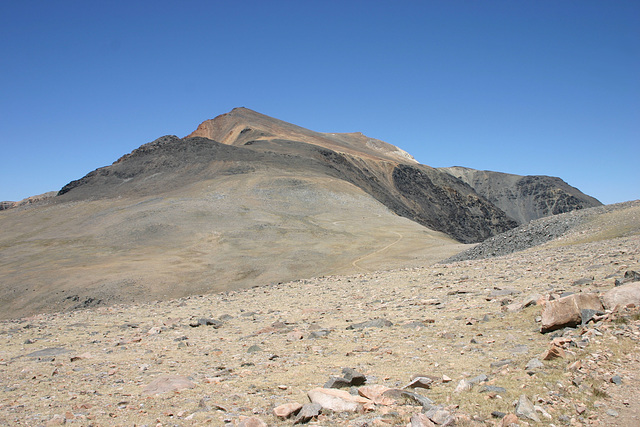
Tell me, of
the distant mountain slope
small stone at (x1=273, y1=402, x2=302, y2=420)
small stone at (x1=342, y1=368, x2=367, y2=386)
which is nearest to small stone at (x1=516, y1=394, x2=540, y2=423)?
small stone at (x1=342, y1=368, x2=367, y2=386)

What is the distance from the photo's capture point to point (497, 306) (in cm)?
1109

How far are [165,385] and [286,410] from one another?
2647 millimetres

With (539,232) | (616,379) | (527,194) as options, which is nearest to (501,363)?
(616,379)

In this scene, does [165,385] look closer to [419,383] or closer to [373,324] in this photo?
[419,383]

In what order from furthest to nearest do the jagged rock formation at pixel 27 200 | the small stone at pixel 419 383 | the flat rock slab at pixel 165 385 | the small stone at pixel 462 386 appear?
the jagged rock formation at pixel 27 200
the flat rock slab at pixel 165 385
the small stone at pixel 419 383
the small stone at pixel 462 386

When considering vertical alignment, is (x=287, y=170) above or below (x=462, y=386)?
above

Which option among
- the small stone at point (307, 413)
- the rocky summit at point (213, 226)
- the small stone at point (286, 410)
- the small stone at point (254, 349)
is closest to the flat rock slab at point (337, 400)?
the small stone at point (307, 413)

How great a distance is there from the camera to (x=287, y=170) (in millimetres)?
78562

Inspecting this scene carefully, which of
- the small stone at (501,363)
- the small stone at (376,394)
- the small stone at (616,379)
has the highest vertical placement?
the small stone at (616,379)

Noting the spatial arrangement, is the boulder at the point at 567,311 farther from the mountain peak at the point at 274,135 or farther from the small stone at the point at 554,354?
the mountain peak at the point at 274,135

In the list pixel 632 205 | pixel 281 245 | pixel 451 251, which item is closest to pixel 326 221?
pixel 281 245

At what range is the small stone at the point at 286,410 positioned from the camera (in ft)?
19.4

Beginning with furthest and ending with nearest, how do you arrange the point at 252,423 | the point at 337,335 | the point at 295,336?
the point at 295,336
the point at 337,335
the point at 252,423

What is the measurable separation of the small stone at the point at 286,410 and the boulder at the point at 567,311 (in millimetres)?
5028
